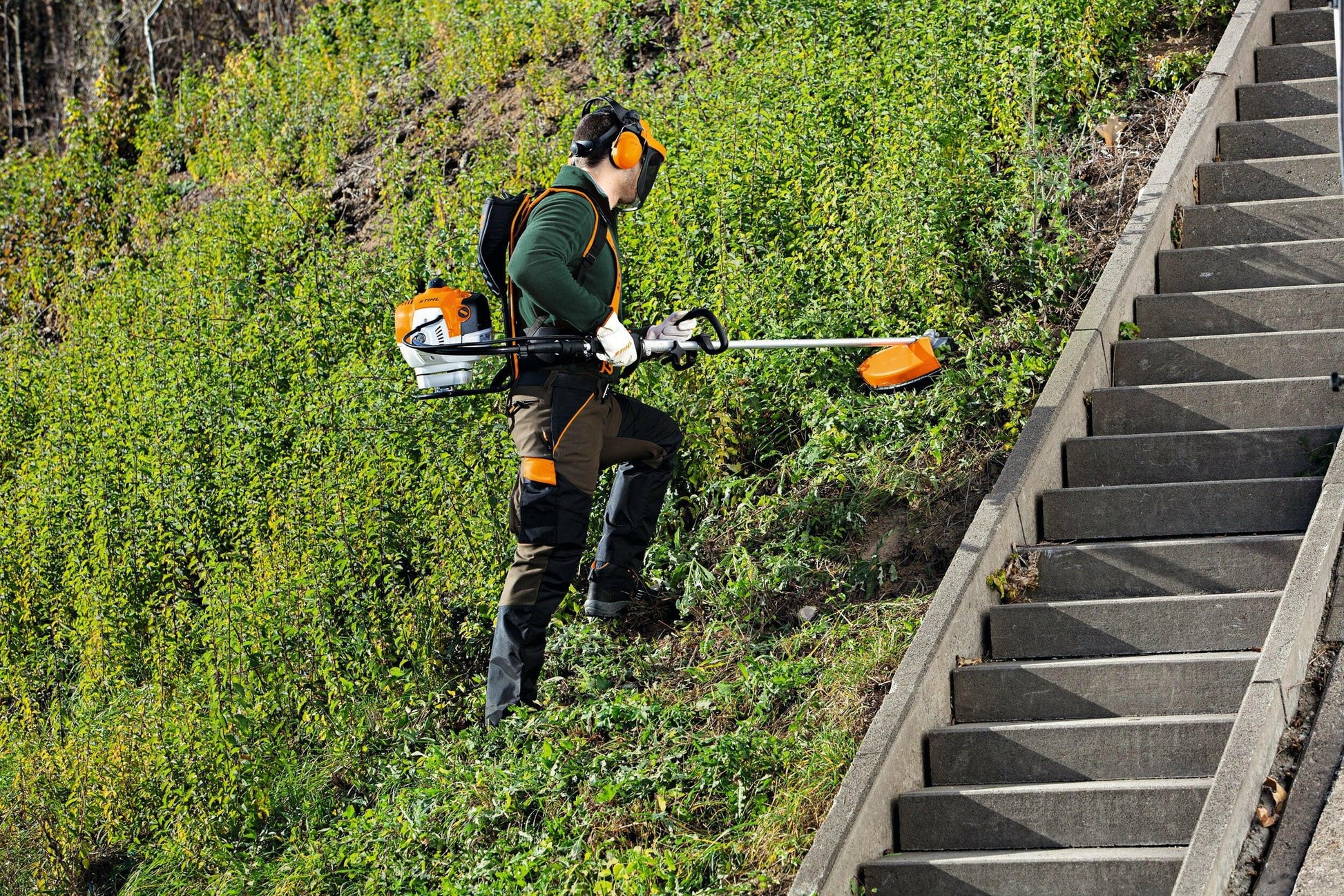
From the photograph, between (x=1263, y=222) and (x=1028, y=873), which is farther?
(x=1263, y=222)

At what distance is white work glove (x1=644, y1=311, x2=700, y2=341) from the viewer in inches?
254

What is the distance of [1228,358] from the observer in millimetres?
6926

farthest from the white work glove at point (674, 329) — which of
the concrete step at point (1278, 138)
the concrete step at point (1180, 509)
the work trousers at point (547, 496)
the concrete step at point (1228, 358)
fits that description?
the concrete step at point (1278, 138)

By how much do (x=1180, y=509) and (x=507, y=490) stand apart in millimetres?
3274

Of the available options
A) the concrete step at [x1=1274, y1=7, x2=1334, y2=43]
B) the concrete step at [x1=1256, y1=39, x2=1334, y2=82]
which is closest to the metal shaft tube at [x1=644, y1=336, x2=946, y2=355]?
the concrete step at [x1=1256, y1=39, x2=1334, y2=82]

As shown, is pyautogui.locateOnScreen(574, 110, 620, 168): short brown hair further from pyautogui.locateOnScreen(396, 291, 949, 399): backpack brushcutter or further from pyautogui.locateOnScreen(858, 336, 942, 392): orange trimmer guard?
pyautogui.locateOnScreen(858, 336, 942, 392): orange trimmer guard

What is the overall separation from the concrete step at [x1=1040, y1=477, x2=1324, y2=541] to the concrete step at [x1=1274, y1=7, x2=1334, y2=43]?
4351 mm

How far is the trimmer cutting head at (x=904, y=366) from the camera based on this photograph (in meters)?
6.70

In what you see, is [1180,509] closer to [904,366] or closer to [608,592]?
[904,366]

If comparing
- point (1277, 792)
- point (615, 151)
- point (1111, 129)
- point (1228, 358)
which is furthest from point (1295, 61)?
point (1277, 792)

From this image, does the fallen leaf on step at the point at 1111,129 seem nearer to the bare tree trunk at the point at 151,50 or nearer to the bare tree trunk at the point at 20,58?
the bare tree trunk at the point at 151,50

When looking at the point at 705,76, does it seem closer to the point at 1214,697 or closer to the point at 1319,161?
the point at 1319,161

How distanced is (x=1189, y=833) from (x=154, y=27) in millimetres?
15324

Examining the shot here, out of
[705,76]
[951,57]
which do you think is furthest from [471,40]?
[951,57]
